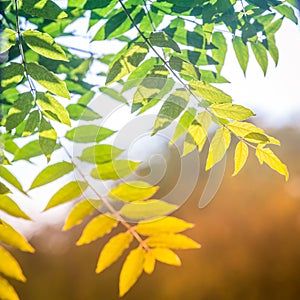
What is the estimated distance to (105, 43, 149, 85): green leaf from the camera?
1.30ft

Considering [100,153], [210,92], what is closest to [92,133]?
[100,153]

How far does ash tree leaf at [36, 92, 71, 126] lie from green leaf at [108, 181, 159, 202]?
78 millimetres

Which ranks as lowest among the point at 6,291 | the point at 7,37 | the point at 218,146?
the point at 6,291

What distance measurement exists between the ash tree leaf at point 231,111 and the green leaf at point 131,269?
0.14 metres

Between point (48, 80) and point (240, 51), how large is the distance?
0.66 feet

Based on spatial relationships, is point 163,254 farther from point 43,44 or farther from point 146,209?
point 43,44

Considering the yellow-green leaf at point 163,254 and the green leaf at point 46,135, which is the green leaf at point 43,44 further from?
the yellow-green leaf at point 163,254

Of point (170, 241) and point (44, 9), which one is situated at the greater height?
point (44, 9)

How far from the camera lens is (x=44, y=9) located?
1.26 ft

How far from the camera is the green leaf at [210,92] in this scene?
15.8 inches

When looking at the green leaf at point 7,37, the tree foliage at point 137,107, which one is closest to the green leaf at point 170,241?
the tree foliage at point 137,107

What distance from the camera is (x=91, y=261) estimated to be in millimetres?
4305

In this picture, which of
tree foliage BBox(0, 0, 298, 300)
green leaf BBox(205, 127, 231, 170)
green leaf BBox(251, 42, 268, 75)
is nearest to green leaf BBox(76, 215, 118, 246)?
tree foliage BBox(0, 0, 298, 300)

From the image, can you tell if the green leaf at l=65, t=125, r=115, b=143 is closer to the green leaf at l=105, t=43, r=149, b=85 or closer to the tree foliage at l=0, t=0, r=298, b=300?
the tree foliage at l=0, t=0, r=298, b=300
